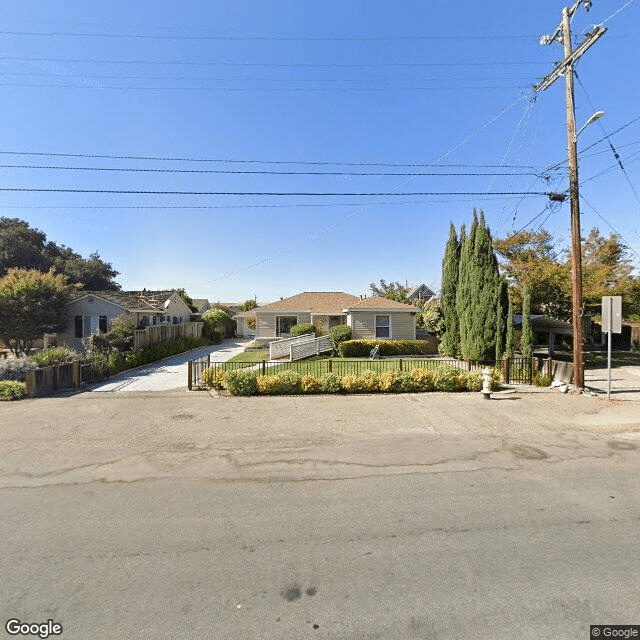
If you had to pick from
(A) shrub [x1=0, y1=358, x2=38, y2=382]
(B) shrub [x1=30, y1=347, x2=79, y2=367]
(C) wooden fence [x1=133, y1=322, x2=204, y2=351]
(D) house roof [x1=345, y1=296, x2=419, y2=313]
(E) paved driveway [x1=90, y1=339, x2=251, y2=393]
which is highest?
(D) house roof [x1=345, y1=296, x2=419, y2=313]

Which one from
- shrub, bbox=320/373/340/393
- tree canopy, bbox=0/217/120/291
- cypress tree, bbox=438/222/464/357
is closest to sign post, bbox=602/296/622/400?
shrub, bbox=320/373/340/393

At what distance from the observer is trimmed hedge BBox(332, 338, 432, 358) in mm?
20328

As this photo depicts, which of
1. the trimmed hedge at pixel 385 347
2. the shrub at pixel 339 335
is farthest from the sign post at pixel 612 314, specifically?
the shrub at pixel 339 335

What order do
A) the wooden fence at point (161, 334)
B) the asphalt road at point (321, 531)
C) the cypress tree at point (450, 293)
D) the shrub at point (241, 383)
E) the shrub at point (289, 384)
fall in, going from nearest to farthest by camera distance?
the asphalt road at point (321, 531) < the shrub at point (241, 383) < the shrub at point (289, 384) < the wooden fence at point (161, 334) < the cypress tree at point (450, 293)

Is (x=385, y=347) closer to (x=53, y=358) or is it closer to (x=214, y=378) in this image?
(x=214, y=378)

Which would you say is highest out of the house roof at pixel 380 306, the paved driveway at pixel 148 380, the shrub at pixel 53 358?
the house roof at pixel 380 306

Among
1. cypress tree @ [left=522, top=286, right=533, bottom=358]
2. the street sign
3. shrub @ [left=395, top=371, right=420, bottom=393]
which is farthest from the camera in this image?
cypress tree @ [left=522, top=286, right=533, bottom=358]

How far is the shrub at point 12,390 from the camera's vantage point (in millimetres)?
10672

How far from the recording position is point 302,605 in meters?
2.91

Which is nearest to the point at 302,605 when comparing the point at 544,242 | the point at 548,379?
the point at 548,379

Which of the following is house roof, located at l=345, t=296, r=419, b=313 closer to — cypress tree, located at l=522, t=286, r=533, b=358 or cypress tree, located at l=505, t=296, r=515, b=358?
cypress tree, located at l=505, t=296, r=515, b=358

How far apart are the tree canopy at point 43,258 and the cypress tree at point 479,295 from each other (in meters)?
37.3

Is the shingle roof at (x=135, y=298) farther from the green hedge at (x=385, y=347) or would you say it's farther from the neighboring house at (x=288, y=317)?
the green hedge at (x=385, y=347)

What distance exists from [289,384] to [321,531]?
7376 mm
